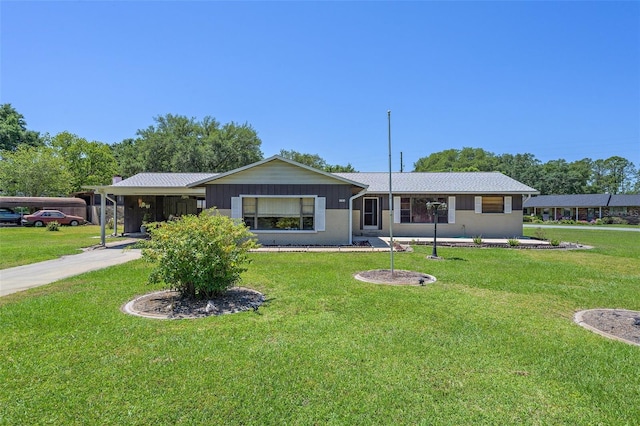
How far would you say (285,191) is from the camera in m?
14.0

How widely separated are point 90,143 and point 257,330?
47.1m

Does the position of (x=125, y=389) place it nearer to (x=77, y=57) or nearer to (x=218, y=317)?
(x=218, y=317)

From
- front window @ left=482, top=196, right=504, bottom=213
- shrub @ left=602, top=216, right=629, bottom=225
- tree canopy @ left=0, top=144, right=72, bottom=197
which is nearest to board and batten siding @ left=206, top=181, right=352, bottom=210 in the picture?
front window @ left=482, top=196, right=504, bottom=213

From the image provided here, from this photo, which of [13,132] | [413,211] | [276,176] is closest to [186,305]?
[276,176]

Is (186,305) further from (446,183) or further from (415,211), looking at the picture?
(446,183)

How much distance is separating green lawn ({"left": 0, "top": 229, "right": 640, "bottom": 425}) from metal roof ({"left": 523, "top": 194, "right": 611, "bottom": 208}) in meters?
45.3

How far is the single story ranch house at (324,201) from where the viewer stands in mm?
14039

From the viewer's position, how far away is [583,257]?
1111 centimetres

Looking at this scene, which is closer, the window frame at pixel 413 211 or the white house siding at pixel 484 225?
the white house siding at pixel 484 225

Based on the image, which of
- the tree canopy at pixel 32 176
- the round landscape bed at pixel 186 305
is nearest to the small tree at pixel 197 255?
the round landscape bed at pixel 186 305

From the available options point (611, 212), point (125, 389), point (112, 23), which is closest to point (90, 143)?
point (112, 23)

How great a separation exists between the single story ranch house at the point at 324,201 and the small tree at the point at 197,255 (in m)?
8.01

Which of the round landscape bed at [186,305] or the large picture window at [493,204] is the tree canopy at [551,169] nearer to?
the large picture window at [493,204]

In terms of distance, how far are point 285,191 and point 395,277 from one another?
750 cm
